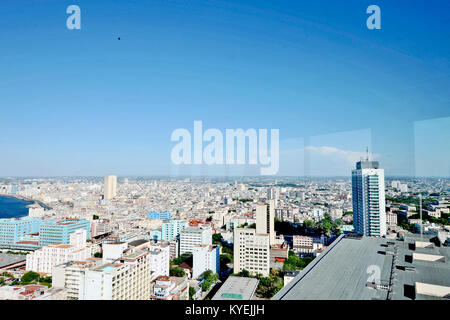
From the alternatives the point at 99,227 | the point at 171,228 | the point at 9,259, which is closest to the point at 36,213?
the point at 99,227

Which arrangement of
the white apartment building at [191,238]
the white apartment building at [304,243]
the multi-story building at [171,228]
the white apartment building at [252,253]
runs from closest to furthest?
the white apartment building at [252,253] < the white apartment building at [191,238] < the white apartment building at [304,243] < the multi-story building at [171,228]

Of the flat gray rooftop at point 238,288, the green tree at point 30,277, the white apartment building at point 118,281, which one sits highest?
the white apartment building at point 118,281

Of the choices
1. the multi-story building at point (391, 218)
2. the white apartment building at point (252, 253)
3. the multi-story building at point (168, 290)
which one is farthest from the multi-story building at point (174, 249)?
the multi-story building at point (391, 218)

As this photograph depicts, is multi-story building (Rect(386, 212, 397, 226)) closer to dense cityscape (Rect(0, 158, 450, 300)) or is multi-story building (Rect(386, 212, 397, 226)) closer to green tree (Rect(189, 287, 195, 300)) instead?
dense cityscape (Rect(0, 158, 450, 300))

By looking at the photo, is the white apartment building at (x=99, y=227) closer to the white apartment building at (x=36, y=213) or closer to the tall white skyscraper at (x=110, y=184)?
the white apartment building at (x=36, y=213)

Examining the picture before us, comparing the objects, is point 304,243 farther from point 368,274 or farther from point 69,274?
point 368,274
